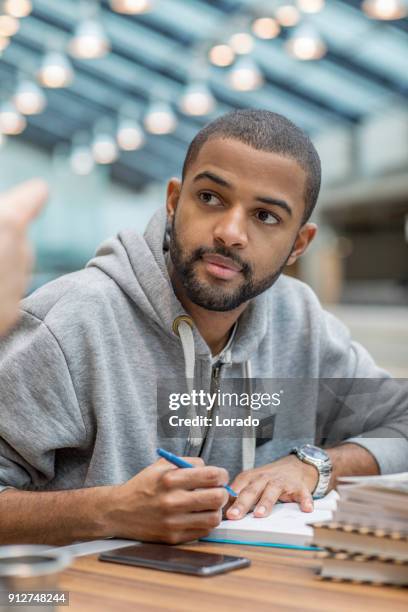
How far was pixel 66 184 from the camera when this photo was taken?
1445 cm

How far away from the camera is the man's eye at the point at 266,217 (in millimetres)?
1525

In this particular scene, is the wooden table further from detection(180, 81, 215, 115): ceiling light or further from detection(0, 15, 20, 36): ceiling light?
detection(180, 81, 215, 115): ceiling light

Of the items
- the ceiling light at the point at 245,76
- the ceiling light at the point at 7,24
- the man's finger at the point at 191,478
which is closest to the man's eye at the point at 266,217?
the man's finger at the point at 191,478

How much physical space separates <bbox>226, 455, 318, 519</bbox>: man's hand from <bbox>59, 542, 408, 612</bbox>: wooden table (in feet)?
0.76

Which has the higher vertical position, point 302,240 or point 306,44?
point 306,44

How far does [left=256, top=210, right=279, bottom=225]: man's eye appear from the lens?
1.53 meters

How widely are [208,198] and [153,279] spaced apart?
6.8 inches

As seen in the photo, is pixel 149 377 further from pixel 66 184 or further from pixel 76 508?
pixel 66 184

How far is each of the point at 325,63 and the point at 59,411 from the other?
8.53 m

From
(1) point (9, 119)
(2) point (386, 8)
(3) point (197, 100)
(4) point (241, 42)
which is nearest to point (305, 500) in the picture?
(2) point (386, 8)

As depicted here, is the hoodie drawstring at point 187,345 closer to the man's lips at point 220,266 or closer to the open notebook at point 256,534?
the man's lips at point 220,266

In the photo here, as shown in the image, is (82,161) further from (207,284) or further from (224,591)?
(224,591)

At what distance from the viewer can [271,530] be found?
1.23 meters

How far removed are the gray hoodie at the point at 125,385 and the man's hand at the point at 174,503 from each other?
7.9 inches
